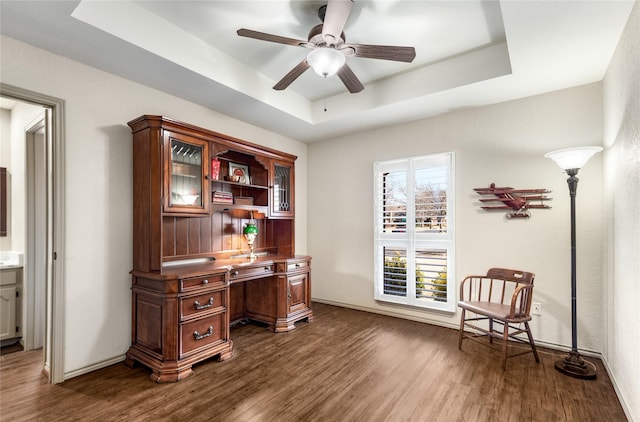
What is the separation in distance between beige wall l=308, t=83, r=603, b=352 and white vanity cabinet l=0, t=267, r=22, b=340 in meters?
3.65

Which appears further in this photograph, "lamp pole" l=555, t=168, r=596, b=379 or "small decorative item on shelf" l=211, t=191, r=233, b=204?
"small decorative item on shelf" l=211, t=191, r=233, b=204

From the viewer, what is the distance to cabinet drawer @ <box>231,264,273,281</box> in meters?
3.08

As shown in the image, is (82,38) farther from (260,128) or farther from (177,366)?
(177,366)

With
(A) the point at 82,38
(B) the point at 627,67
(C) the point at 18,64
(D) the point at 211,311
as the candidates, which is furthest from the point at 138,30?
(B) the point at 627,67

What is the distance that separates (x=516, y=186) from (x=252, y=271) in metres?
2.89

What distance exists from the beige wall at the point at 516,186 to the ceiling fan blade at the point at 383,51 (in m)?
1.68

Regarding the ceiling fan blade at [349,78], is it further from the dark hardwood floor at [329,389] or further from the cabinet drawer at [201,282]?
the dark hardwood floor at [329,389]

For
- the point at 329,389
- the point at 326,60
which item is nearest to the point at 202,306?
the point at 329,389

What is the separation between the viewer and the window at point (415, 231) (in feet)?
11.9

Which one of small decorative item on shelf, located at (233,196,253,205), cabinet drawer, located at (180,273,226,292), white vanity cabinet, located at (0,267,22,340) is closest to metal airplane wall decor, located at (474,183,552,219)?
small decorative item on shelf, located at (233,196,253,205)

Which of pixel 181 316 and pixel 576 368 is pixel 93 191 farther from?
pixel 576 368

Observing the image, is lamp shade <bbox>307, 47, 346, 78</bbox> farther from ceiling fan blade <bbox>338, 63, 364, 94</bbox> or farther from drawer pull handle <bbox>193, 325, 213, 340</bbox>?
drawer pull handle <bbox>193, 325, 213, 340</bbox>

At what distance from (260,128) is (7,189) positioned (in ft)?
9.78

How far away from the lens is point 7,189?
11.6ft
